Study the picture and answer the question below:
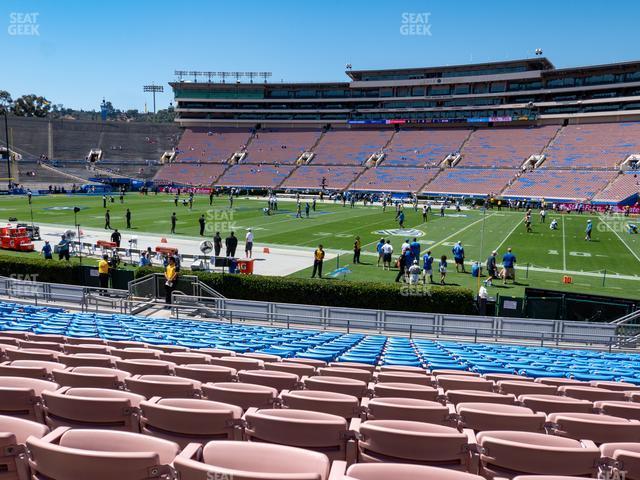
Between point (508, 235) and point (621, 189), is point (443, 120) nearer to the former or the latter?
point (621, 189)

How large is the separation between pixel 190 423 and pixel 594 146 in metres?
72.9

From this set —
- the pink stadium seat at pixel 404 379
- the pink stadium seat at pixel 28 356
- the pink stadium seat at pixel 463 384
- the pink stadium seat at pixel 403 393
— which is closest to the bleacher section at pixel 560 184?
the pink stadium seat at pixel 463 384

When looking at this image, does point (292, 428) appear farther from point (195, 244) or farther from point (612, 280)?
point (195, 244)

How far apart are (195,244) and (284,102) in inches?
2653

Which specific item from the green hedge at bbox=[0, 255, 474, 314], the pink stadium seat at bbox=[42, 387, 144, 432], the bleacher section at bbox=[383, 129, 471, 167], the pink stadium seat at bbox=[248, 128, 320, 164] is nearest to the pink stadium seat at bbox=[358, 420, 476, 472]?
the pink stadium seat at bbox=[42, 387, 144, 432]

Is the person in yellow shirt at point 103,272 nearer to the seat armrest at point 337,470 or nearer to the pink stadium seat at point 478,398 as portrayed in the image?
the pink stadium seat at point 478,398

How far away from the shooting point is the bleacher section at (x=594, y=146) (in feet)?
202

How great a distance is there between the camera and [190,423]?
3064 mm

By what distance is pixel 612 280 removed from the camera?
75.7 feet

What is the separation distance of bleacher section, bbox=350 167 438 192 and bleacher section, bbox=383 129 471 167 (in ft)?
7.18

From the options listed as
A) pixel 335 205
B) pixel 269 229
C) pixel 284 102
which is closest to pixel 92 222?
pixel 269 229

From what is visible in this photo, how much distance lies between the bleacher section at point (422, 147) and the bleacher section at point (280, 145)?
14.4m

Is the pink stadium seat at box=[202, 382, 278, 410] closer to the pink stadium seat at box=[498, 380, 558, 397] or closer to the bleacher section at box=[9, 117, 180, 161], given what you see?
the pink stadium seat at box=[498, 380, 558, 397]

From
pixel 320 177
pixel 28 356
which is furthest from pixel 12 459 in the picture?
pixel 320 177
